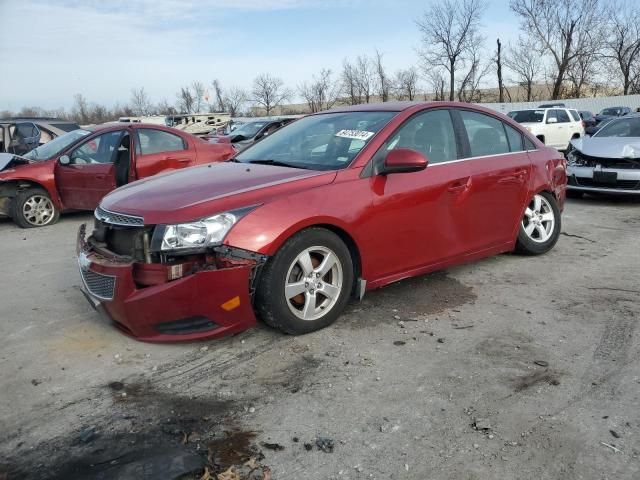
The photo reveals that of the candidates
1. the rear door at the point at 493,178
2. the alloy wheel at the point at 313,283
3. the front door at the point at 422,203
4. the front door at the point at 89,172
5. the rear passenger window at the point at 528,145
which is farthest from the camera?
the front door at the point at 89,172

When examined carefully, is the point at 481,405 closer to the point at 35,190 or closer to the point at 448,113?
the point at 448,113

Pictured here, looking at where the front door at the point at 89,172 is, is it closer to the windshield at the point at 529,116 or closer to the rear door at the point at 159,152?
the rear door at the point at 159,152

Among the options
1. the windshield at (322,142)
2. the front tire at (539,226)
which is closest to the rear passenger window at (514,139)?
the front tire at (539,226)

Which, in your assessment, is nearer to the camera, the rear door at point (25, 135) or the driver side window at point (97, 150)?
the driver side window at point (97, 150)

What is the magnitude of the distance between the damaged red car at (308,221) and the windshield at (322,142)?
0.02m

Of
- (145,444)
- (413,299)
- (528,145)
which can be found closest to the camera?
(145,444)

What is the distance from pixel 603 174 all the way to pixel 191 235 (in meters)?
7.36

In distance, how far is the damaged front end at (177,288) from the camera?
3307 mm

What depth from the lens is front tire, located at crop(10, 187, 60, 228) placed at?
8.33m

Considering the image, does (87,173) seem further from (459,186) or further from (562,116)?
(562,116)

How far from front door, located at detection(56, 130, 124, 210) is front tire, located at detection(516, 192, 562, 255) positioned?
222 inches

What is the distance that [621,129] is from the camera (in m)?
9.37

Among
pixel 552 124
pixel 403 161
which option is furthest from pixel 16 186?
pixel 552 124

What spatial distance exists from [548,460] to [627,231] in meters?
5.30
